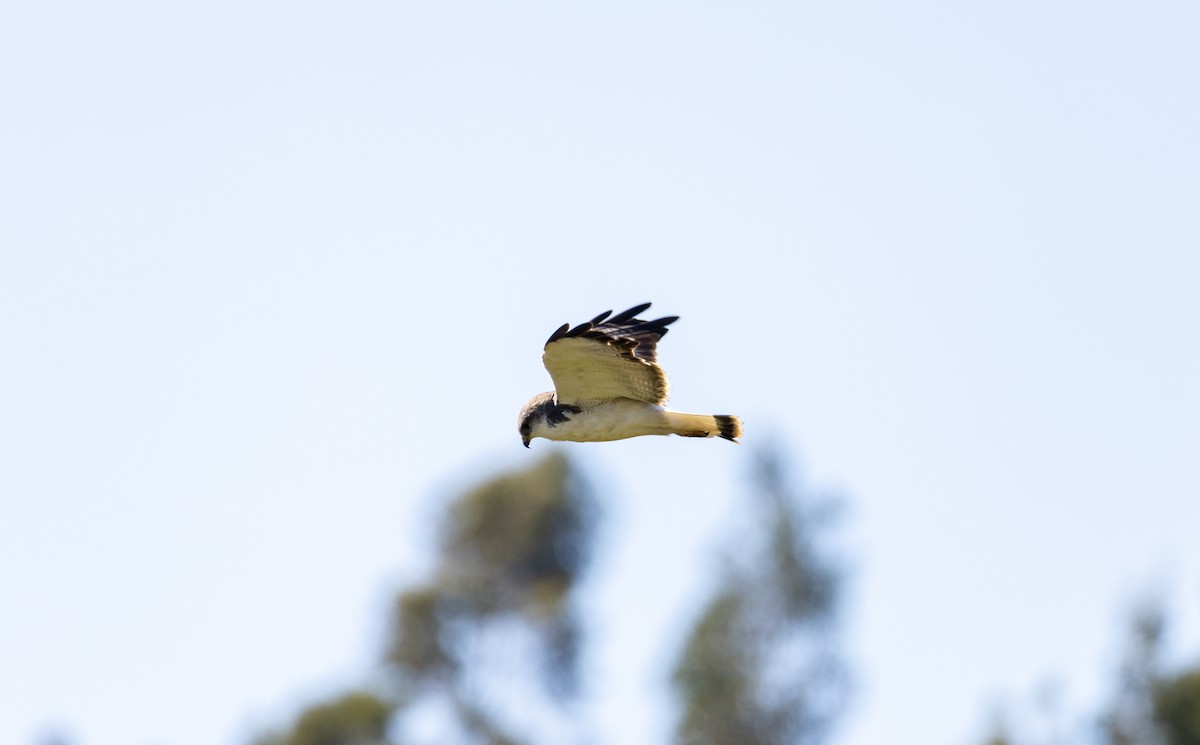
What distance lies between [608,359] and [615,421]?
2.53 ft

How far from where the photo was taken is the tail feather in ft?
58.5

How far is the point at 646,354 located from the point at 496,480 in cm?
5075

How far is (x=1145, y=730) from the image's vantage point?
57562mm

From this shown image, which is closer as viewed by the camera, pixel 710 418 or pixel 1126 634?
pixel 710 418

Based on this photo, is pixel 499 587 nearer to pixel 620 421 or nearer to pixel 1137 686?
pixel 1137 686

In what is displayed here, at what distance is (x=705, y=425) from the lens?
17.9m

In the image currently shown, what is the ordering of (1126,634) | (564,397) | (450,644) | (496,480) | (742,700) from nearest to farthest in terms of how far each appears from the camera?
1. (564,397)
2. (742,700)
3. (1126,634)
4. (450,644)
5. (496,480)

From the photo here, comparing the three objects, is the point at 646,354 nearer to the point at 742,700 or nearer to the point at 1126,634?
the point at 742,700

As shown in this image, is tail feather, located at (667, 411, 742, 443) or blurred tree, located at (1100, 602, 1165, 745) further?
blurred tree, located at (1100, 602, 1165, 745)

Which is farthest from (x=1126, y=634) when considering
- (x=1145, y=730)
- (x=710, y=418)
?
(x=710, y=418)

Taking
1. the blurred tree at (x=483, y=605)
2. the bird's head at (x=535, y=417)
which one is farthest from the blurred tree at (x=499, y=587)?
the bird's head at (x=535, y=417)

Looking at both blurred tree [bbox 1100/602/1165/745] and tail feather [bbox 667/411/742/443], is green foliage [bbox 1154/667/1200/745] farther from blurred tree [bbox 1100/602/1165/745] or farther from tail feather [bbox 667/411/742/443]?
tail feather [bbox 667/411/742/443]

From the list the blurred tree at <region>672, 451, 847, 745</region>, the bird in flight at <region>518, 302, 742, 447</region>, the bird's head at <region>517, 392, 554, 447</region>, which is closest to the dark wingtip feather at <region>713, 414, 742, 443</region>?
the bird in flight at <region>518, 302, 742, 447</region>

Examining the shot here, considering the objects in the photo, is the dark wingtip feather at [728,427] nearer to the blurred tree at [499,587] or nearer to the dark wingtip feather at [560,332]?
the dark wingtip feather at [560,332]
